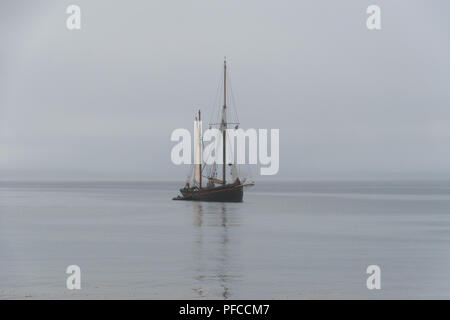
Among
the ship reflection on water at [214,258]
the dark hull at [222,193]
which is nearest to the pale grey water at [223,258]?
the ship reflection on water at [214,258]

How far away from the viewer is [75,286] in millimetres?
32188

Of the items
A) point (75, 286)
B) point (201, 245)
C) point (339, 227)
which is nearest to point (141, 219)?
point (339, 227)

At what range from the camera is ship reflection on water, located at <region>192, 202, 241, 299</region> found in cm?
3238

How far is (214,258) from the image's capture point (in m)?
44.2

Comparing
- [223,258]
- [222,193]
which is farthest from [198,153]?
[223,258]

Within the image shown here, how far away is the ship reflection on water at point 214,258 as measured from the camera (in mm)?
32375

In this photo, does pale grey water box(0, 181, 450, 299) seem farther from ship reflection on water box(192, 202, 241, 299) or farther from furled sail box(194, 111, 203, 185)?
furled sail box(194, 111, 203, 185)

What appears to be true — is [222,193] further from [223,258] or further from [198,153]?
[223,258]

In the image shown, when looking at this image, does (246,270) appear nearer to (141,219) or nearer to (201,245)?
(201,245)

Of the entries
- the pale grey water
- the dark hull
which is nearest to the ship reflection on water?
the pale grey water

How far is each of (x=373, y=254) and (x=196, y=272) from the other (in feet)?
51.8

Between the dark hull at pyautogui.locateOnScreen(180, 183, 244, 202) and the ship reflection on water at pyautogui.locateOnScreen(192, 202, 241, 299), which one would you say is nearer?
the ship reflection on water at pyautogui.locateOnScreen(192, 202, 241, 299)

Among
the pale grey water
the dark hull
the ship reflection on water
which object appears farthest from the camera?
the dark hull
